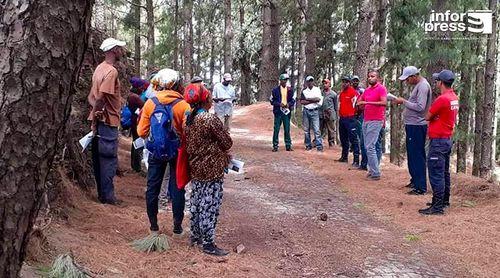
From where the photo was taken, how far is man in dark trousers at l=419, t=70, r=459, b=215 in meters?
7.27

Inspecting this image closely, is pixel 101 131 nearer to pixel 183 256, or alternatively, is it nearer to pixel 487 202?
pixel 183 256

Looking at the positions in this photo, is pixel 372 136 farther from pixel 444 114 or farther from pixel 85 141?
pixel 85 141

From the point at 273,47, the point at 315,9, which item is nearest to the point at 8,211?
the point at 315,9

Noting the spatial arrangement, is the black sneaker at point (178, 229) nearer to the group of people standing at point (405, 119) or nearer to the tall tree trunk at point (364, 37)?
the group of people standing at point (405, 119)

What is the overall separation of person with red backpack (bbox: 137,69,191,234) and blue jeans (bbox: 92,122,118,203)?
50.0 inches

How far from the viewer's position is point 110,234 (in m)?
5.32

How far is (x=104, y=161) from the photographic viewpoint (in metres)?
6.50

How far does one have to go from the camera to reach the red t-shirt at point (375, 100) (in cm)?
912

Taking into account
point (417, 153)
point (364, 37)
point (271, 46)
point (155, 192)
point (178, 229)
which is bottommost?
point (178, 229)

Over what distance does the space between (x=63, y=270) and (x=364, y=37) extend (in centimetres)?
1057

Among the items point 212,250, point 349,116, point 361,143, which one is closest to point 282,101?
point 349,116

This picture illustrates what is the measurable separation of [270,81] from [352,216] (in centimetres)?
1483

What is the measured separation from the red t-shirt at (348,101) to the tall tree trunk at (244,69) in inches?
950

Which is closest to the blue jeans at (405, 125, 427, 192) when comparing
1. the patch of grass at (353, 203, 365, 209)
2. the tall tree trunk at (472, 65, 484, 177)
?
the patch of grass at (353, 203, 365, 209)
